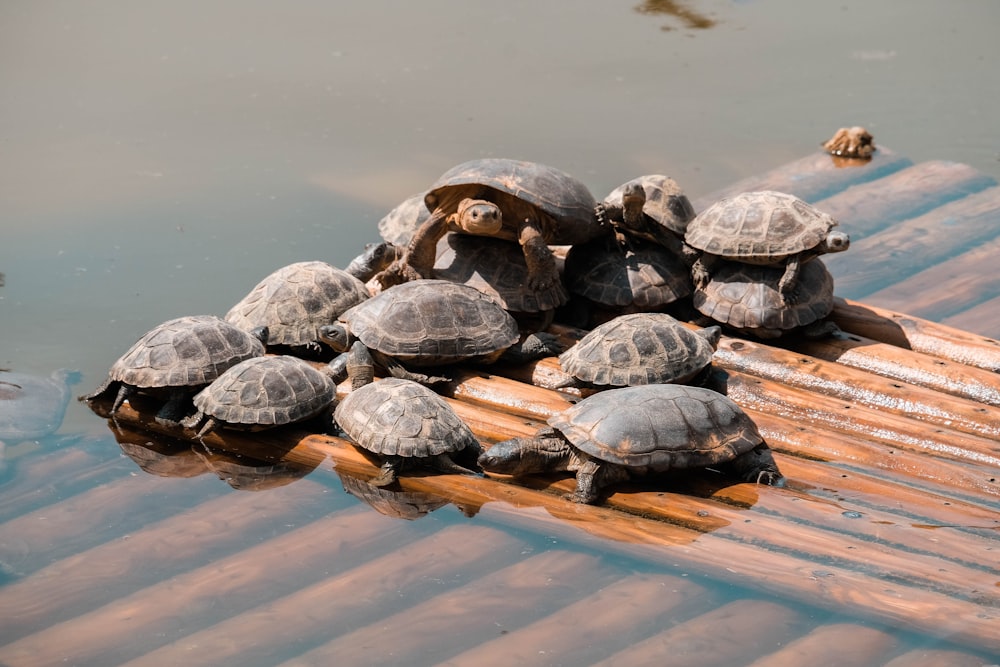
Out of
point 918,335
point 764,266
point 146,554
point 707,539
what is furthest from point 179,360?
point 918,335

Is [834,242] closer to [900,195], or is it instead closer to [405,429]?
[405,429]

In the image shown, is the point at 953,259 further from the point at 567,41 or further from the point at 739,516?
the point at 567,41

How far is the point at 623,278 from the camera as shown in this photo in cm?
822

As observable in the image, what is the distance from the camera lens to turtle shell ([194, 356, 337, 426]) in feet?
21.7

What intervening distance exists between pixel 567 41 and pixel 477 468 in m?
10.4

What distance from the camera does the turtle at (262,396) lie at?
21.7 ft

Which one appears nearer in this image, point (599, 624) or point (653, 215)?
point (599, 624)

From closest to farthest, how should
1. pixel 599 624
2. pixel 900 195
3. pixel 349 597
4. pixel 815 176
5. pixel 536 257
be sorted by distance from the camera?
pixel 599 624, pixel 349 597, pixel 536 257, pixel 900 195, pixel 815 176

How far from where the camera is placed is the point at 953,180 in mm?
11883

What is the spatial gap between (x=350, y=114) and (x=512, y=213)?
589cm

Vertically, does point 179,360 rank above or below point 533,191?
below

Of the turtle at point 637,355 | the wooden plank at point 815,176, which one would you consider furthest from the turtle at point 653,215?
the wooden plank at point 815,176

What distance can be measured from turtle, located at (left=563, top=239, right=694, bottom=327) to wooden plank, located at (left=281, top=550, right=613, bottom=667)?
2757 millimetres

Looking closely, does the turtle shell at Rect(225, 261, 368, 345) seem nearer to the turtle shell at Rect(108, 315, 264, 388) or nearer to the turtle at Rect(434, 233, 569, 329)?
the turtle shell at Rect(108, 315, 264, 388)
